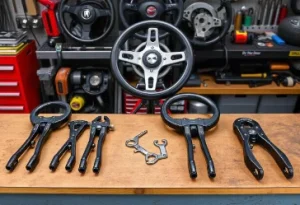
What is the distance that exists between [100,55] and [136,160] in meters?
0.86

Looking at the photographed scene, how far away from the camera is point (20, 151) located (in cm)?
83

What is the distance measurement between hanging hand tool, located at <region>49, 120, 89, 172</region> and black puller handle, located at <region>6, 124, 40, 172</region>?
0.37 ft

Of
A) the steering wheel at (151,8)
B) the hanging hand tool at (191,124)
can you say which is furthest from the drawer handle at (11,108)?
the hanging hand tool at (191,124)

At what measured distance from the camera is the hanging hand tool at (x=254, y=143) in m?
0.76

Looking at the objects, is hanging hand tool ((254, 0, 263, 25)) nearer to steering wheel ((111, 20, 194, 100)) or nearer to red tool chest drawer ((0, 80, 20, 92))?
steering wheel ((111, 20, 194, 100))

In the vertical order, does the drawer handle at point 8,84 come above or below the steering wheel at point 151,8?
below

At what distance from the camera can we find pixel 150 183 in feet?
2.48

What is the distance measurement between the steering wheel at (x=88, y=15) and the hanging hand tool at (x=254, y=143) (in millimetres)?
913

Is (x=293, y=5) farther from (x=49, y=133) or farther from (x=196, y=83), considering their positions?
A: (x=49, y=133)

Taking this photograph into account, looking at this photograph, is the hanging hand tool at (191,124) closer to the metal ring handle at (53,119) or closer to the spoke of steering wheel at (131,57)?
the spoke of steering wheel at (131,57)

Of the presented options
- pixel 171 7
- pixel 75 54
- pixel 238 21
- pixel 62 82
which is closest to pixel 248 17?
pixel 238 21

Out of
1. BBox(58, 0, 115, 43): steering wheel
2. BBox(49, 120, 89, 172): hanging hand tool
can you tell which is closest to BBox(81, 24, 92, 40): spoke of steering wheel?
BBox(58, 0, 115, 43): steering wheel

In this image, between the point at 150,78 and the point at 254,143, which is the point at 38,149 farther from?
the point at 254,143

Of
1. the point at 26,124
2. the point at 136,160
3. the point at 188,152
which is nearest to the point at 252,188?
the point at 188,152
